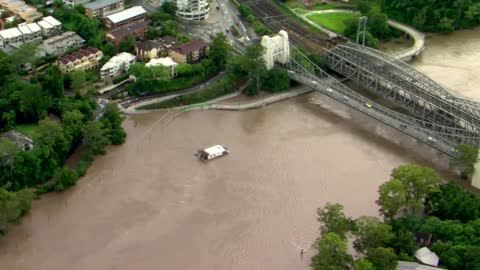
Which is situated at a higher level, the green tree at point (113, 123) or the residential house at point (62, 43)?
the residential house at point (62, 43)

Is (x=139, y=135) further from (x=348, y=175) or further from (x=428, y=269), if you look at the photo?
(x=428, y=269)

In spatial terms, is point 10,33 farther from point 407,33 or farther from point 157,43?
point 407,33

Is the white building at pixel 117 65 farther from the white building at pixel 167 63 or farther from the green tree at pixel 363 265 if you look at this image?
the green tree at pixel 363 265

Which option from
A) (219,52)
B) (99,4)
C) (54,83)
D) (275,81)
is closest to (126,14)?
(99,4)

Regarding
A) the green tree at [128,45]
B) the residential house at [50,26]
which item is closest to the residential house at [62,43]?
the residential house at [50,26]

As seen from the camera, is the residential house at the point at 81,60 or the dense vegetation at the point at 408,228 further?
the residential house at the point at 81,60

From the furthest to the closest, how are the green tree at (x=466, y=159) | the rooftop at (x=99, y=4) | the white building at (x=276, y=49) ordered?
the rooftop at (x=99, y=4) < the white building at (x=276, y=49) < the green tree at (x=466, y=159)
